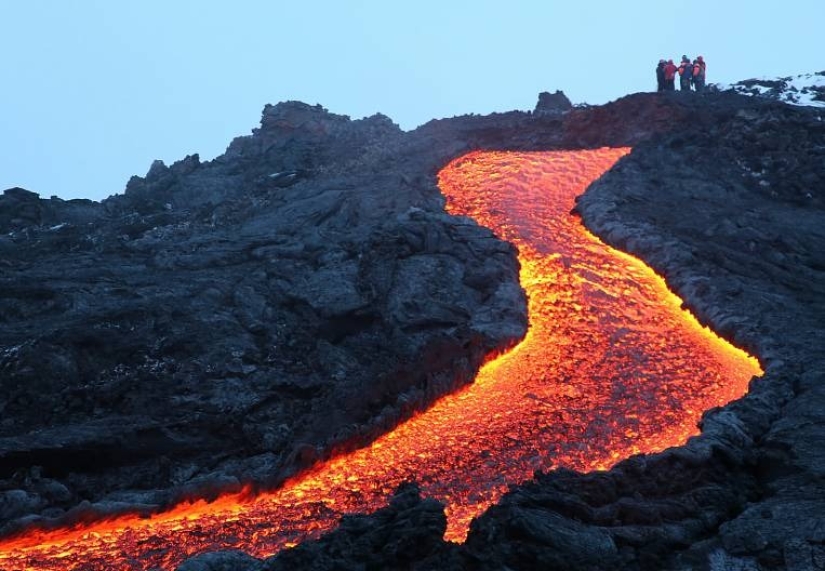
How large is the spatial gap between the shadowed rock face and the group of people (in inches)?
247

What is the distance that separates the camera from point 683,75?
34594mm

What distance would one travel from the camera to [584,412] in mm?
13812

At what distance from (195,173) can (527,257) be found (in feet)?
54.8

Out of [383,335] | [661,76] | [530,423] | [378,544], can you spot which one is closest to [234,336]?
[383,335]

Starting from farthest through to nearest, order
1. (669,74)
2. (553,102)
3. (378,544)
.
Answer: (553,102) < (669,74) < (378,544)

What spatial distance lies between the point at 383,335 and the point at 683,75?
24263 millimetres

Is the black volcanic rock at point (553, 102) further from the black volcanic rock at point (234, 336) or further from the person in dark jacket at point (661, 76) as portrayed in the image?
the black volcanic rock at point (234, 336)

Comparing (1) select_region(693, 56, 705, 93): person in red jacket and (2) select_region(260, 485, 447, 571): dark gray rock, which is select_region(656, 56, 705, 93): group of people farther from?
(2) select_region(260, 485, 447, 571): dark gray rock

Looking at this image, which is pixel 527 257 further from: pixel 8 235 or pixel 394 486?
pixel 8 235

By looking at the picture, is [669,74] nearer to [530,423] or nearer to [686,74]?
[686,74]

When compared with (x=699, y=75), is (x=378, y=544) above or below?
below

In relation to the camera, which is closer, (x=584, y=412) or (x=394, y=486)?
(x=394, y=486)

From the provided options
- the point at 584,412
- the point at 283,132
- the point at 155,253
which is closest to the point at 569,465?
the point at 584,412

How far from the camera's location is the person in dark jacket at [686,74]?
3431 centimetres
